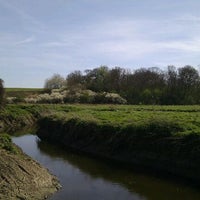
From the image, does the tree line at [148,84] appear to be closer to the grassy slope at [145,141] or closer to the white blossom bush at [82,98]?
the white blossom bush at [82,98]

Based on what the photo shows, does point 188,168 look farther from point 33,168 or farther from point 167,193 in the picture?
point 33,168

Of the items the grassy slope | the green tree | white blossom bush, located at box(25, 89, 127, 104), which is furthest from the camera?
the green tree

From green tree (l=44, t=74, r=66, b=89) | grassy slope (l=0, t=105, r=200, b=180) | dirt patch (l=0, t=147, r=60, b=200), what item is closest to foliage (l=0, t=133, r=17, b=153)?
dirt patch (l=0, t=147, r=60, b=200)

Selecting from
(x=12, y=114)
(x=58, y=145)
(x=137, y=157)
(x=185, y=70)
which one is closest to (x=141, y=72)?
(x=185, y=70)

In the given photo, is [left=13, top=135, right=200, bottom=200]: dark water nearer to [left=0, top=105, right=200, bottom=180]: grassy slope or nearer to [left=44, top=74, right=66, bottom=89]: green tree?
[left=0, top=105, right=200, bottom=180]: grassy slope

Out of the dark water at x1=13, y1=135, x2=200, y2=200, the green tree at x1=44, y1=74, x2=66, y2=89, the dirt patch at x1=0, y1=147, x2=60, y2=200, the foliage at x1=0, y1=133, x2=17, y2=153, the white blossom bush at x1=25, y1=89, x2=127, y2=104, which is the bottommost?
the dark water at x1=13, y1=135, x2=200, y2=200

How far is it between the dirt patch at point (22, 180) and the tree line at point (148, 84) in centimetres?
7570

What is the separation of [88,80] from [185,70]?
3623cm

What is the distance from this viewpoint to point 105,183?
86.4 ft

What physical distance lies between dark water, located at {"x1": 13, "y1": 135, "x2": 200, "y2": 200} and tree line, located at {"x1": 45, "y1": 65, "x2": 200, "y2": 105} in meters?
66.7

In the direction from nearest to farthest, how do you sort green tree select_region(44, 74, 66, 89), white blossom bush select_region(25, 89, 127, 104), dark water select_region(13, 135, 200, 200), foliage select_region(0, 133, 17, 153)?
dark water select_region(13, 135, 200, 200), foliage select_region(0, 133, 17, 153), white blossom bush select_region(25, 89, 127, 104), green tree select_region(44, 74, 66, 89)

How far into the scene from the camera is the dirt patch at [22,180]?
2103 cm

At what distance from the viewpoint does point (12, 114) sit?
66.2 meters

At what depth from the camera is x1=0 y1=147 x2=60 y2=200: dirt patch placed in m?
21.0
